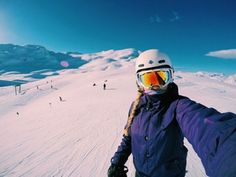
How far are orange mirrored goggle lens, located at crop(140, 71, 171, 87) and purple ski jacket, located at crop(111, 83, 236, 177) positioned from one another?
0.42 feet

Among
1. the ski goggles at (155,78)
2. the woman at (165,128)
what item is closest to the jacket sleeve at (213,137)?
the woman at (165,128)

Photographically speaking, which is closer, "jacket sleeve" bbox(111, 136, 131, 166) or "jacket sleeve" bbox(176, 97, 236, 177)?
"jacket sleeve" bbox(176, 97, 236, 177)

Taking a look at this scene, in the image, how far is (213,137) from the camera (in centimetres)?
148

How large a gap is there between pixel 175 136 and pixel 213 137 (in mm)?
952

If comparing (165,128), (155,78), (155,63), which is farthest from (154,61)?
(165,128)

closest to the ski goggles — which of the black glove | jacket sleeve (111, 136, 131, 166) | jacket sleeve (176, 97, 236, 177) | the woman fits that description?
the woman

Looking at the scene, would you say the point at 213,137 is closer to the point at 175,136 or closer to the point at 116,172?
the point at 175,136

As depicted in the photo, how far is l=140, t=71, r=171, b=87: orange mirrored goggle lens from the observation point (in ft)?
8.61

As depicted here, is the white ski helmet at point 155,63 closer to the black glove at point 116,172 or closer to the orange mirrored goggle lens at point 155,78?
the orange mirrored goggle lens at point 155,78

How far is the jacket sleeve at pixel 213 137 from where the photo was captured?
128 cm

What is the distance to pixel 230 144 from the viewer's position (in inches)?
51.3

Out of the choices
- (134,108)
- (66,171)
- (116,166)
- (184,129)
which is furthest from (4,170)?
(184,129)

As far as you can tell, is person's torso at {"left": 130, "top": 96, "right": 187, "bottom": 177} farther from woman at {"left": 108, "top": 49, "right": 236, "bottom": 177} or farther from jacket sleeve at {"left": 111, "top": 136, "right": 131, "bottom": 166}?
jacket sleeve at {"left": 111, "top": 136, "right": 131, "bottom": 166}

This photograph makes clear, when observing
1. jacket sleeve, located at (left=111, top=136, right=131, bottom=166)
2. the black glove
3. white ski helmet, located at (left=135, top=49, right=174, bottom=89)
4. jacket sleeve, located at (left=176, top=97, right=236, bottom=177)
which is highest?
white ski helmet, located at (left=135, top=49, right=174, bottom=89)
